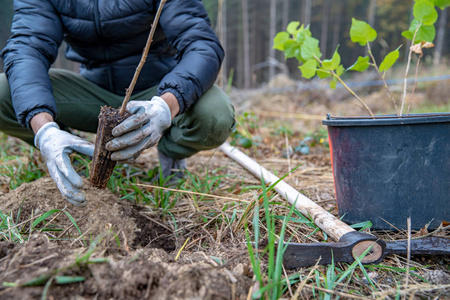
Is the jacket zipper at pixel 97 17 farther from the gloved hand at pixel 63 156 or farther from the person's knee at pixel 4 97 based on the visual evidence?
the gloved hand at pixel 63 156

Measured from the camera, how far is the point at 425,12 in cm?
134

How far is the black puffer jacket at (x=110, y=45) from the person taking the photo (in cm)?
142

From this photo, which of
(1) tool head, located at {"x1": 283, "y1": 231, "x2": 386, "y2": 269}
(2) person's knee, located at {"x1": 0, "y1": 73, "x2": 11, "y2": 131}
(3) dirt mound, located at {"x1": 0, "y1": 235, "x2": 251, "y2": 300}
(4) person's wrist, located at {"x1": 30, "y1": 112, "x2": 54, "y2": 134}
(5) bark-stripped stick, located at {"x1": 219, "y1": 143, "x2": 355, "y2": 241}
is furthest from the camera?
(2) person's knee, located at {"x1": 0, "y1": 73, "x2": 11, "y2": 131}

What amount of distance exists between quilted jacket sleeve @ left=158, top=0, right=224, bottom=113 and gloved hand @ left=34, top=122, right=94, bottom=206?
430 mm

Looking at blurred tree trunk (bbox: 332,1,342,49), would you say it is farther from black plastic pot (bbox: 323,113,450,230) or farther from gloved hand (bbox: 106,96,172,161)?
gloved hand (bbox: 106,96,172,161)

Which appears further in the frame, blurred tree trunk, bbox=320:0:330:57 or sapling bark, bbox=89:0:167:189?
blurred tree trunk, bbox=320:0:330:57

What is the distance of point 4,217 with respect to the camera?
1.22 m

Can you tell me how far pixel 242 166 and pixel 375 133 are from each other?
114 centimetres

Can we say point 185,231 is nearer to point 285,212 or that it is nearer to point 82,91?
point 285,212

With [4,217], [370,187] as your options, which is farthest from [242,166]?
[4,217]

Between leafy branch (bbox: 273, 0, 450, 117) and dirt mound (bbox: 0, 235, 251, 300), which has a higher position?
leafy branch (bbox: 273, 0, 450, 117)

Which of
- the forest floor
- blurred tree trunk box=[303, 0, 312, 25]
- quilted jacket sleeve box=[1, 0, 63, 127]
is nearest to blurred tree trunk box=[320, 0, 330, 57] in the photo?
blurred tree trunk box=[303, 0, 312, 25]

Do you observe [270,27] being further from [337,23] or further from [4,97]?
[4,97]

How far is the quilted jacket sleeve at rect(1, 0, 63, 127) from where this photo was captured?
1.38 meters
